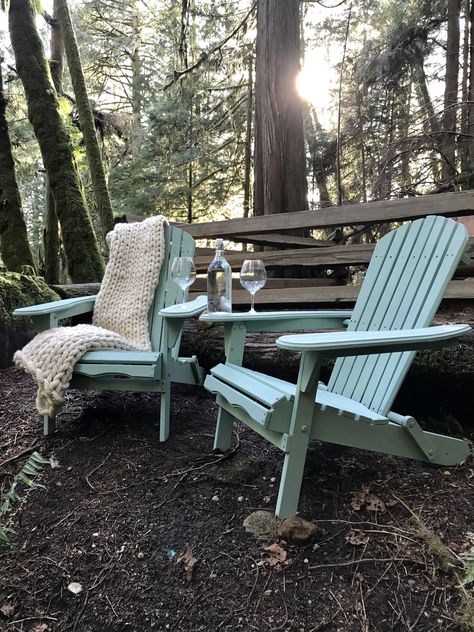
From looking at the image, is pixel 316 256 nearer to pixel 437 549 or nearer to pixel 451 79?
pixel 437 549

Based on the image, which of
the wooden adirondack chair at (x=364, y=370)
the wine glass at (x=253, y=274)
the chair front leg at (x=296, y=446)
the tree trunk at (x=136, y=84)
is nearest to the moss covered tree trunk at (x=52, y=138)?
the wine glass at (x=253, y=274)

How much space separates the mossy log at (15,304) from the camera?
3.29m

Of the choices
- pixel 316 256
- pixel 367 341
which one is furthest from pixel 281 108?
pixel 367 341

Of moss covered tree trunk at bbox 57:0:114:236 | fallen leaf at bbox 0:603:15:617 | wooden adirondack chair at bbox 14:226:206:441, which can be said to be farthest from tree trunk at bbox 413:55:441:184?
fallen leaf at bbox 0:603:15:617

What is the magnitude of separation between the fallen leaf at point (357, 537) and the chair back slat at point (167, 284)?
1607 millimetres

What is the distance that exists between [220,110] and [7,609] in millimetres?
8718

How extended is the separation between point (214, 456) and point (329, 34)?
8989mm

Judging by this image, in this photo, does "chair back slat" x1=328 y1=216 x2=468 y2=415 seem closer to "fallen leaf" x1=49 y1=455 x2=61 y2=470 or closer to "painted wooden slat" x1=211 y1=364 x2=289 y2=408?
"painted wooden slat" x1=211 y1=364 x2=289 y2=408

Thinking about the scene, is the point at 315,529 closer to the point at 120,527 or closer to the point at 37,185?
the point at 120,527

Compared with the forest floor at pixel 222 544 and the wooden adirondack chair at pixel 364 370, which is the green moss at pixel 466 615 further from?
the wooden adirondack chair at pixel 364 370

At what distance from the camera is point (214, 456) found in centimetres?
204

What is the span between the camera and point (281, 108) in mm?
4602

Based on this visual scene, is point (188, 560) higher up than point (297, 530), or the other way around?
point (297, 530)

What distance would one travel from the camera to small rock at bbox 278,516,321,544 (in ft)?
4.68
